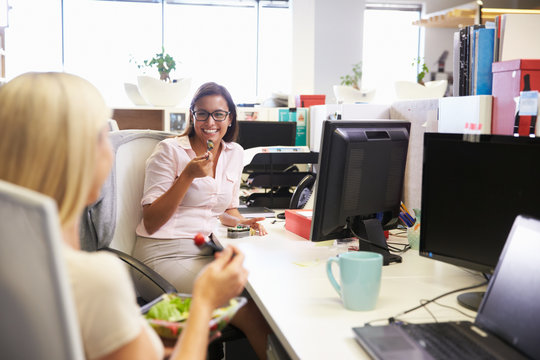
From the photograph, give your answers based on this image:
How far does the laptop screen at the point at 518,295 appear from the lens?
2.97 ft

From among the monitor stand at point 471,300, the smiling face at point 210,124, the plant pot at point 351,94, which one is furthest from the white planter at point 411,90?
the monitor stand at point 471,300

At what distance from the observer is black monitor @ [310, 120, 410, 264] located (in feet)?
4.86

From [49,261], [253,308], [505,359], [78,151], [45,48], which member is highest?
[45,48]

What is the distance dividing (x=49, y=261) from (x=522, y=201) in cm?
98

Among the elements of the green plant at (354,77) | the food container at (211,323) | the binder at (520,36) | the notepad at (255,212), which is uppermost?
the green plant at (354,77)

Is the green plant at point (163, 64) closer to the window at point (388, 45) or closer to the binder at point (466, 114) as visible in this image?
the binder at point (466, 114)

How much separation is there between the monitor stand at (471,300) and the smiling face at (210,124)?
1251 mm

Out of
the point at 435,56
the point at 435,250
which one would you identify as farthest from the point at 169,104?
the point at 435,56

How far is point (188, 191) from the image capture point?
2078 mm

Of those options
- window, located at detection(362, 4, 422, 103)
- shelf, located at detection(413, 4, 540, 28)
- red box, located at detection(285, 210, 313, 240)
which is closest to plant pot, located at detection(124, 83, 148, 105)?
red box, located at detection(285, 210, 313, 240)

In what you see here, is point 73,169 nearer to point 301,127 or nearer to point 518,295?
point 518,295

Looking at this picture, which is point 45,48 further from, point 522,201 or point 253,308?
point 522,201

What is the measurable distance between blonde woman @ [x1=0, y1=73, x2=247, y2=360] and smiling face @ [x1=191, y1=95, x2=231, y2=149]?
1.46 meters

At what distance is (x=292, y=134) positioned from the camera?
3.27m
